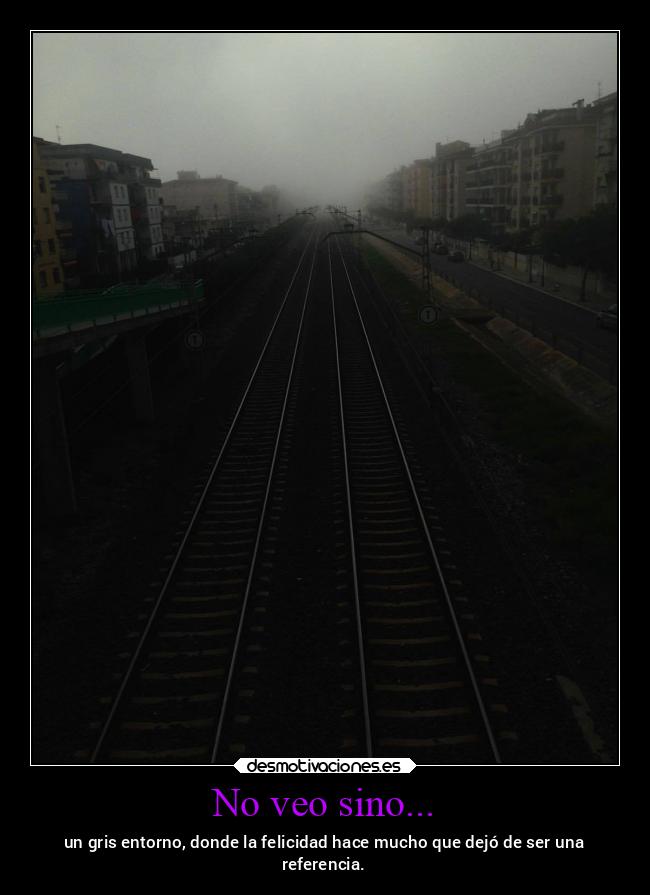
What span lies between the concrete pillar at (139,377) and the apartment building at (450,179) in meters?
76.3

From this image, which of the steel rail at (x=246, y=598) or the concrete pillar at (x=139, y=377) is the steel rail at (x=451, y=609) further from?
the concrete pillar at (x=139, y=377)

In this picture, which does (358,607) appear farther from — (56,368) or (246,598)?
(56,368)

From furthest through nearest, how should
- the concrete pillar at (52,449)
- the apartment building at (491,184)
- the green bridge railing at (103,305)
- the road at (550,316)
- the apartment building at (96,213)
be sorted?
the apartment building at (491,184) < the apartment building at (96,213) < the road at (550,316) < the concrete pillar at (52,449) < the green bridge railing at (103,305)

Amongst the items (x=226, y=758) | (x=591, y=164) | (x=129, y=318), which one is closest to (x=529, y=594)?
(x=226, y=758)

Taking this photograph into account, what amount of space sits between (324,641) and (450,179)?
9389cm

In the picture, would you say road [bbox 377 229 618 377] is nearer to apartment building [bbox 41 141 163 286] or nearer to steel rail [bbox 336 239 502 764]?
steel rail [bbox 336 239 502 764]

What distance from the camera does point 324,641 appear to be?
772cm

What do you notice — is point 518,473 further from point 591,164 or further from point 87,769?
point 591,164

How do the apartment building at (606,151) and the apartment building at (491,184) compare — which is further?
the apartment building at (491,184)

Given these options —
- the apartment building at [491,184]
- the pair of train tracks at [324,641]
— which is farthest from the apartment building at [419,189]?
the pair of train tracks at [324,641]

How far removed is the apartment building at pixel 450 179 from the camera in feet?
285

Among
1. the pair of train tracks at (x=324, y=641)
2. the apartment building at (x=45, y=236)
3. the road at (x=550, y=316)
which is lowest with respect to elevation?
the pair of train tracks at (x=324, y=641)

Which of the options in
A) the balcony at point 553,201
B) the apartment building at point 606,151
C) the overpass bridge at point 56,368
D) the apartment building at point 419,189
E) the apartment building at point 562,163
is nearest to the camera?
the overpass bridge at point 56,368

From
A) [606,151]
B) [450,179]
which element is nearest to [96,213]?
[606,151]
